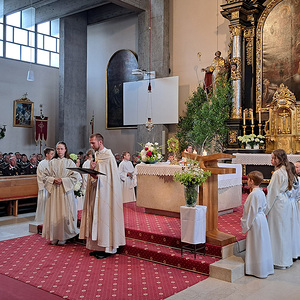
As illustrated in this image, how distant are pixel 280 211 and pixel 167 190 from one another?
250cm

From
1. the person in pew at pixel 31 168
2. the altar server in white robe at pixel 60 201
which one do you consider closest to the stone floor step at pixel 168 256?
the altar server in white robe at pixel 60 201

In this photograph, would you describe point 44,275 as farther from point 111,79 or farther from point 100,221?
point 111,79

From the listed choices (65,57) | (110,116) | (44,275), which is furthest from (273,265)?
(65,57)

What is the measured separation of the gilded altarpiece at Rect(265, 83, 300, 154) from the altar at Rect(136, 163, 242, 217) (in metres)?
4.24

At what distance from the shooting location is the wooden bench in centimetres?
941

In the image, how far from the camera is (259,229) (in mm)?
5055

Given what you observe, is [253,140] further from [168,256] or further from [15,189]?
[168,256]

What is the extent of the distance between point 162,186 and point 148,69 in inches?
352

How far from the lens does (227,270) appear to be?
493cm

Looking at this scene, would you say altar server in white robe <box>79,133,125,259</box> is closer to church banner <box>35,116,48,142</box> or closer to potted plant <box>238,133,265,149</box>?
potted plant <box>238,133,265,149</box>

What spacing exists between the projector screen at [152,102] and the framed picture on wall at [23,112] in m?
4.94

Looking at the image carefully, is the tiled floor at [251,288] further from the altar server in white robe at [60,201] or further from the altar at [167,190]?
the altar server in white robe at [60,201]

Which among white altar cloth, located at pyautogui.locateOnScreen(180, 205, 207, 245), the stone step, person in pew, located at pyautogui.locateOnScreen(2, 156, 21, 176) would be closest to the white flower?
white altar cloth, located at pyautogui.locateOnScreen(180, 205, 207, 245)

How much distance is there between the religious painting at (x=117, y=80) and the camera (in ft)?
57.0
